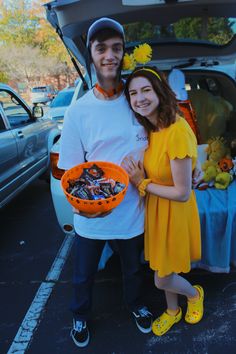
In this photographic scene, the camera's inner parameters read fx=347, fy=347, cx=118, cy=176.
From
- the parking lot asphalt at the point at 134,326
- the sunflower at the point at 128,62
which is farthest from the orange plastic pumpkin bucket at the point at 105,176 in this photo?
the parking lot asphalt at the point at 134,326

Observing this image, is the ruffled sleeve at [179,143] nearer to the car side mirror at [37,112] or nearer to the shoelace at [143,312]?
the shoelace at [143,312]

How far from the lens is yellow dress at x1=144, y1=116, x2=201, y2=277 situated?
1.84 meters

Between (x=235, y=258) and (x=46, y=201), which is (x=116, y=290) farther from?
(x=46, y=201)

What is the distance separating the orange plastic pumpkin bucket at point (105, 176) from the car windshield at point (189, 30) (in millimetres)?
1708

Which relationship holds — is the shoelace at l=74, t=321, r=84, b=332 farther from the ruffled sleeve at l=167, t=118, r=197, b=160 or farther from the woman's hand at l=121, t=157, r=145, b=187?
the ruffled sleeve at l=167, t=118, r=197, b=160

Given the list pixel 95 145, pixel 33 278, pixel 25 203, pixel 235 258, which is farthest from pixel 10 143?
pixel 235 258

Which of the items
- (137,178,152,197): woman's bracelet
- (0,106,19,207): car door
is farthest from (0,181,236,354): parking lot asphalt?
(137,178,152,197): woman's bracelet

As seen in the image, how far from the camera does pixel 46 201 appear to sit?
501cm

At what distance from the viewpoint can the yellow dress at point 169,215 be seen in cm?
184

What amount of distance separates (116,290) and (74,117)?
158 cm

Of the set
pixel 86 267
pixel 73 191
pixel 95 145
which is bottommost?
pixel 86 267

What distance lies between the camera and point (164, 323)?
236 centimetres

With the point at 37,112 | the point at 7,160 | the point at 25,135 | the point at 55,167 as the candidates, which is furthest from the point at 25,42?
the point at 55,167

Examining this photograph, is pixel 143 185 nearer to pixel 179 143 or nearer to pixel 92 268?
pixel 179 143
